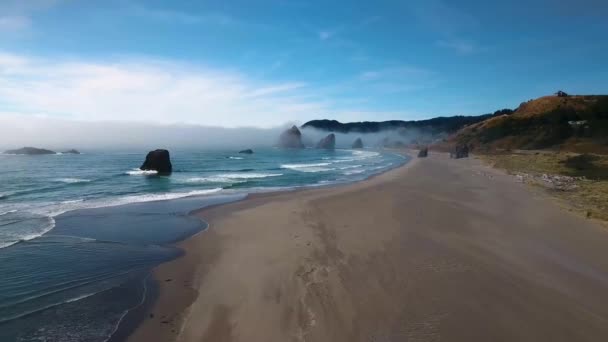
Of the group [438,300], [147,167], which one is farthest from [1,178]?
[438,300]

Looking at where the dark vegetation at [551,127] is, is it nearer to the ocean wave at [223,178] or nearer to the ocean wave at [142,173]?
the ocean wave at [223,178]

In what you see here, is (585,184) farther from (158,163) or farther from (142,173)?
(142,173)

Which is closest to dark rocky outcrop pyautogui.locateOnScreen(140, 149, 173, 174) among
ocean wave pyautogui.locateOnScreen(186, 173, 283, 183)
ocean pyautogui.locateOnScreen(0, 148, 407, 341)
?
ocean wave pyautogui.locateOnScreen(186, 173, 283, 183)

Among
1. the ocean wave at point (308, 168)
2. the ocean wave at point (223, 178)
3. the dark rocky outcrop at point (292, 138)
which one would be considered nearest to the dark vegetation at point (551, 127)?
the ocean wave at point (308, 168)

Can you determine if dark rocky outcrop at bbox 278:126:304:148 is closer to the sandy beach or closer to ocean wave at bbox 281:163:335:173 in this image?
ocean wave at bbox 281:163:335:173

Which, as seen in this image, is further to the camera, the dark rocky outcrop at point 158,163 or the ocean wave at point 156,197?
the dark rocky outcrop at point 158,163

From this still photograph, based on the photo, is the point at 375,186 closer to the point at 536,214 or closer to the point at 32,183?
the point at 536,214
